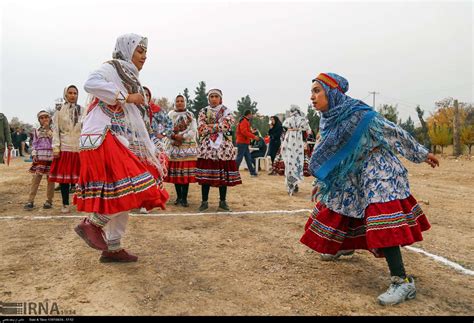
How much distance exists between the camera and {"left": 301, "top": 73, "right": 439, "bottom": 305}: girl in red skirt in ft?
9.50

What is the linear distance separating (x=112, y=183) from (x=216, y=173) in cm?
309

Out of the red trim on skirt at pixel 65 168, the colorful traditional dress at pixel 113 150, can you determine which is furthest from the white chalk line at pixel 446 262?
the red trim on skirt at pixel 65 168

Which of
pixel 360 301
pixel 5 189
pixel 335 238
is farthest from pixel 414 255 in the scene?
pixel 5 189

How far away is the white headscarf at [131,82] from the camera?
11.6ft

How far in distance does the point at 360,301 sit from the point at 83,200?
228cm

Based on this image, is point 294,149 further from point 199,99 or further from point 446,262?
point 199,99

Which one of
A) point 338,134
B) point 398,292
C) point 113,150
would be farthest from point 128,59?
point 398,292

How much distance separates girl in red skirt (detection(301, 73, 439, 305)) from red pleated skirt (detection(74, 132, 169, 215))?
4.62ft

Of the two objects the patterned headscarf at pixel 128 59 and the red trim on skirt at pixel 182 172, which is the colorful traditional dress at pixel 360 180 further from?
the red trim on skirt at pixel 182 172

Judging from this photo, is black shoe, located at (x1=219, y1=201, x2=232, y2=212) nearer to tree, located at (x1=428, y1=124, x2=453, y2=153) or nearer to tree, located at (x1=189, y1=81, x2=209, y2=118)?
tree, located at (x1=428, y1=124, x2=453, y2=153)

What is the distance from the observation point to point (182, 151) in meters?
6.98

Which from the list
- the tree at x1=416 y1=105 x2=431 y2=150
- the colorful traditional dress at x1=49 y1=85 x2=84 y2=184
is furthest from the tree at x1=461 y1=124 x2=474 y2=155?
the colorful traditional dress at x1=49 y1=85 x2=84 y2=184

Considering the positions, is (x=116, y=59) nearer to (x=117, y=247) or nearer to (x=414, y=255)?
(x=117, y=247)

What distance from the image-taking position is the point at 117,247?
368 cm
